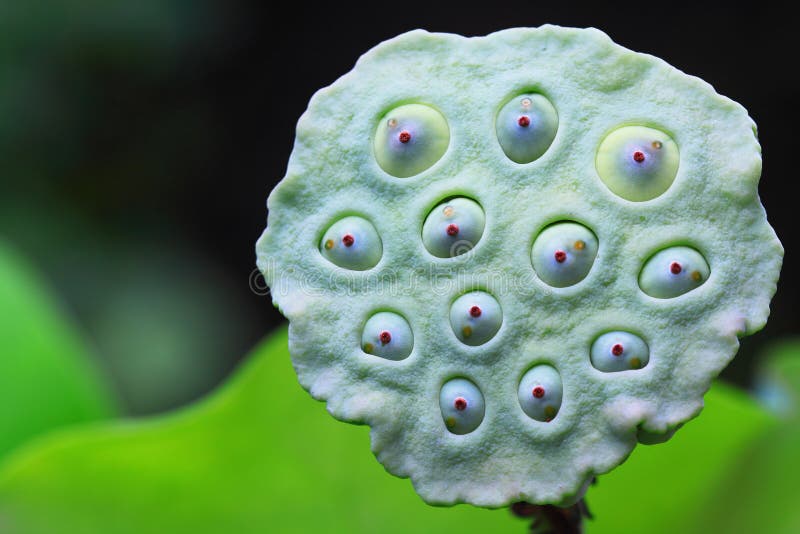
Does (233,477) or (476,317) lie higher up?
(476,317)

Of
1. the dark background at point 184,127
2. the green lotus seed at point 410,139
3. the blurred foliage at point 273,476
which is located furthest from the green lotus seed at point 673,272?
the dark background at point 184,127

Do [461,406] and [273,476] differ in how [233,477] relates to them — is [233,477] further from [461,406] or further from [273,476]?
[461,406]

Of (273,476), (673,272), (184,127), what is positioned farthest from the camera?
(184,127)

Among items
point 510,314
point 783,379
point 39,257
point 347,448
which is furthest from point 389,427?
point 39,257

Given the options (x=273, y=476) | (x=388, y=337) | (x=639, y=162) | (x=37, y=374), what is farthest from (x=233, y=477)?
(x=639, y=162)

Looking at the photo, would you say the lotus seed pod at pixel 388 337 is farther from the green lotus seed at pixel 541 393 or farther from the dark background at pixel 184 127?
the dark background at pixel 184 127
